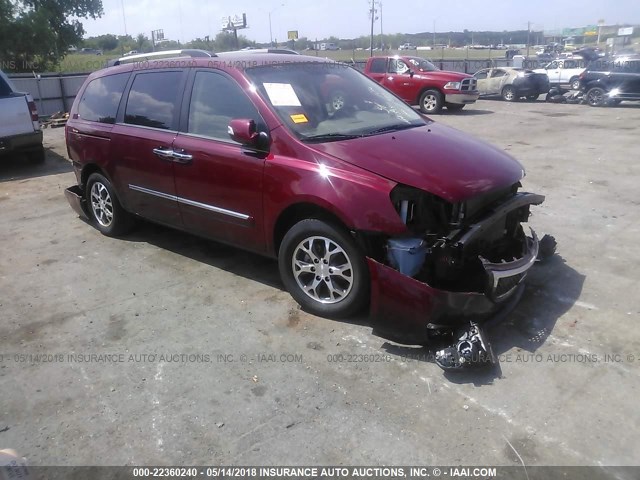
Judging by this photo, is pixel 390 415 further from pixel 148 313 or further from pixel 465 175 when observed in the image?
pixel 148 313

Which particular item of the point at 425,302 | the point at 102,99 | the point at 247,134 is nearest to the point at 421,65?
the point at 102,99

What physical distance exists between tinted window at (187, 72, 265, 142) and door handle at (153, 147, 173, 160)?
268mm

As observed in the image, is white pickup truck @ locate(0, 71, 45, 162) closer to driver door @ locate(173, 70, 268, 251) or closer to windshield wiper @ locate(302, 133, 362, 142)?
driver door @ locate(173, 70, 268, 251)

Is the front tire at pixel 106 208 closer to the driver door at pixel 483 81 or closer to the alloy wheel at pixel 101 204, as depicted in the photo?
the alloy wheel at pixel 101 204

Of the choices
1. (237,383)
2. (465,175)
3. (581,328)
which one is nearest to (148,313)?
(237,383)

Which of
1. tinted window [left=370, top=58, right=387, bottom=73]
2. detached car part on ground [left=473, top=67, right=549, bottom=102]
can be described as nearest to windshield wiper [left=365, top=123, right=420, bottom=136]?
tinted window [left=370, top=58, right=387, bottom=73]

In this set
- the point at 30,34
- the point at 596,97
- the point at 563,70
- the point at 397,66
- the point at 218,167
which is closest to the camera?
the point at 218,167

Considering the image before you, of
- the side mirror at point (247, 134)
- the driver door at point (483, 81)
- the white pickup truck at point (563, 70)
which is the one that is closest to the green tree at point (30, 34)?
the driver door at point (483, 81)

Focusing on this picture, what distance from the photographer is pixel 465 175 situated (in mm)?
3572

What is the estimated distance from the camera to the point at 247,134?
12.7ft

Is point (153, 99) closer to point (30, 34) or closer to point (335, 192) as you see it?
point (335, 192)

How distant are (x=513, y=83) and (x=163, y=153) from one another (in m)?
19.7

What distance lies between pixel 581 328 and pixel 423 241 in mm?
1364

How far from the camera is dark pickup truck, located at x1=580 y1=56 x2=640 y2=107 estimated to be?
17.9m
